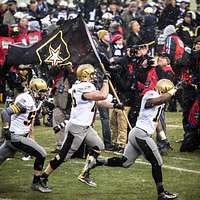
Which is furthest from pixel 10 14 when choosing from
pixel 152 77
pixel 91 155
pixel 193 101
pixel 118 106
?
pixel 91 155

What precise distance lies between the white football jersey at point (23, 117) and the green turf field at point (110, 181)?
0.85 m

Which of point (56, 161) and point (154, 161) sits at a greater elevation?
point (154, 161)

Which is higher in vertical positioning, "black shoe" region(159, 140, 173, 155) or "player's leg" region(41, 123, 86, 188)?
"player's leg" region(41, 123, 86, 188)

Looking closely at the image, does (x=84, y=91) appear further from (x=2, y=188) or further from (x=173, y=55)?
(x=173, y=55)

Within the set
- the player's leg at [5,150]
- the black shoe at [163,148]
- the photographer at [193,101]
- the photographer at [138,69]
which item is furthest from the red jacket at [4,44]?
the player's leg at [5,150]

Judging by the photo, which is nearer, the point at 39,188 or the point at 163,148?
the point at 39,188

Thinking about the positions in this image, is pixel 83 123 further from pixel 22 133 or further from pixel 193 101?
pixel 193 101

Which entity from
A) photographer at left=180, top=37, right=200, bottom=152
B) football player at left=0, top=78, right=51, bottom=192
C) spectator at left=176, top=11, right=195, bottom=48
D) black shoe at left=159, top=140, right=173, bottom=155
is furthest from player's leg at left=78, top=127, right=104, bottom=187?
spectator at left=176, top=11, right=195, bottom=48

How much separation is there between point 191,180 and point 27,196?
2620 millimetres

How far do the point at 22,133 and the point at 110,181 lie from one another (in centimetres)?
161

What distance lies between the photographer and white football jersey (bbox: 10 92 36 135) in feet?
37.2

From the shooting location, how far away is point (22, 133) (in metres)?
11.4

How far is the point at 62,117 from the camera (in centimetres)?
1434

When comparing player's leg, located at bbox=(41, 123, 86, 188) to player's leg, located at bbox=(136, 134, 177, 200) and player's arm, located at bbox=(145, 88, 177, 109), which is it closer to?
player's leg, located at bbox=(136, 134, 177, 200)
